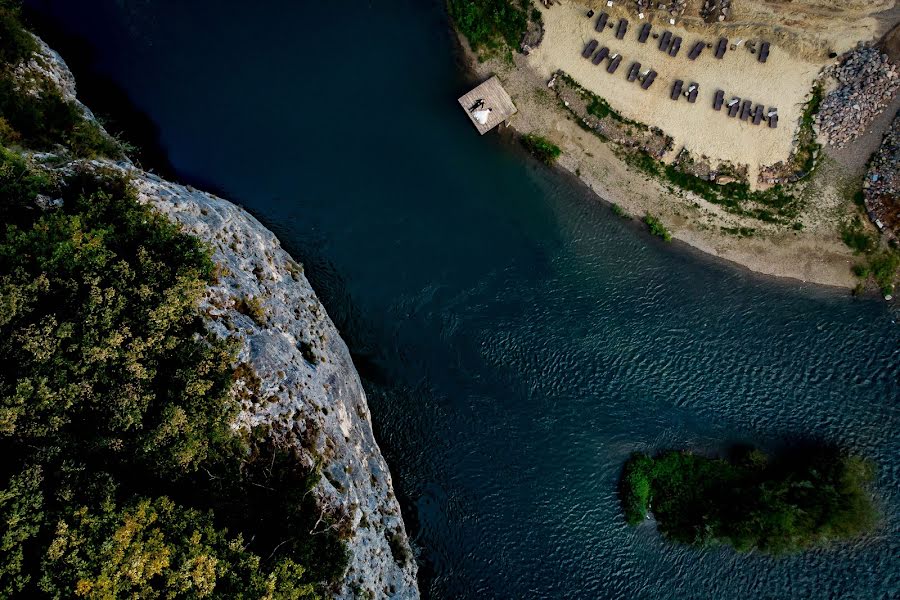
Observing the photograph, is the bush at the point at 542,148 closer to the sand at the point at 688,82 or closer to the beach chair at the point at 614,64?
the sand at the point at 688,82

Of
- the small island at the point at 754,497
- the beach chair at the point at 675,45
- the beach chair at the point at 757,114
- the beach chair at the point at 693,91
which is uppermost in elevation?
the beach chair at the point at 675,45

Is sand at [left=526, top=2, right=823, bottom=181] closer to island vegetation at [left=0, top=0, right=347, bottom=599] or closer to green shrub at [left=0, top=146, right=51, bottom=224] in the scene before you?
island vegetation at [left=0, top=0, right=347, bottom=599]

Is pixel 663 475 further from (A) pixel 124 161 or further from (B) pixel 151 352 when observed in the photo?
(A) pixel 124 161

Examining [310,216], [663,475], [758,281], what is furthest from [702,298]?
[310,216]

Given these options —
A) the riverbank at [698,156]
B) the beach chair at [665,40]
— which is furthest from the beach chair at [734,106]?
the beach chair at [665,40]

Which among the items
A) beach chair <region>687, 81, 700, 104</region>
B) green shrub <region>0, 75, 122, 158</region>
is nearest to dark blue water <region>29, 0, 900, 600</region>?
green shrub <region>0, 75, 122, 158</region>

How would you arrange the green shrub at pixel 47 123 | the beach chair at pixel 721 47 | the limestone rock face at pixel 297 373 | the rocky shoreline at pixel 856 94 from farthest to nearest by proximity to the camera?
1. the beach chair at pixel 721 47
2. the rocky shoreline at pixel 856 94
3. the green shrub at pixel 47 123
4. the limestone rock face at pixel 297 373

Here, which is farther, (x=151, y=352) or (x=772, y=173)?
(x=772, y=173)
